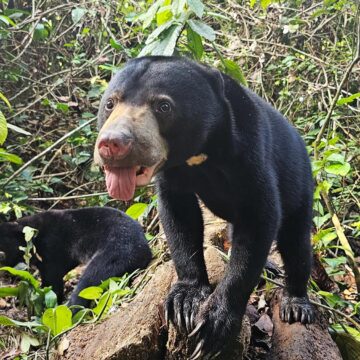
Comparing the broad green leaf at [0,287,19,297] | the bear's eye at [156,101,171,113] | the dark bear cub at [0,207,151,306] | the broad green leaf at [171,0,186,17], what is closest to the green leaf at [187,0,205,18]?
the broad green leaf at [171,0,186,17]

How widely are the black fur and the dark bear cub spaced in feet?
10.1

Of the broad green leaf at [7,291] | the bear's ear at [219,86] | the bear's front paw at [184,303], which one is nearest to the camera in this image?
the bear's front paw at [184,303]

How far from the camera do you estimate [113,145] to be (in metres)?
2.25

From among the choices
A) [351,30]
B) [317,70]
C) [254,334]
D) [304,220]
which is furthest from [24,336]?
[351,30]

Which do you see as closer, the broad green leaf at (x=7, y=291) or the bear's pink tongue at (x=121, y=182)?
the bear's pink tongue at (x=121, y=182)

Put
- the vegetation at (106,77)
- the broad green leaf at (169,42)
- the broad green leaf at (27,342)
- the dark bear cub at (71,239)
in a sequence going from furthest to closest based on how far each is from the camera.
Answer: the vegetation at (106,77)
the dark bear cub at (71,239)
the broad green leaf at (27,342)
the broad green leaf at (169,42)

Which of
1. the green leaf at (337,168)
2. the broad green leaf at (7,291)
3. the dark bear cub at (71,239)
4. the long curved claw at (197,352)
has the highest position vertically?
the green leaf at (337,168)

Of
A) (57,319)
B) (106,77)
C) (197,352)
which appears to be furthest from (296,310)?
(106,77)

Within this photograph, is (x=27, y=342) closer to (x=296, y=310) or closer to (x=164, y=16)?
(x=296, y=310)

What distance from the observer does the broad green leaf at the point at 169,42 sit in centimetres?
325

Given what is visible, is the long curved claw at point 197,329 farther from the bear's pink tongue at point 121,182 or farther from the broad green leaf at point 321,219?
the broad green leaf at point 321,219

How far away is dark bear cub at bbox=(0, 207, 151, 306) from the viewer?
628 centimetres

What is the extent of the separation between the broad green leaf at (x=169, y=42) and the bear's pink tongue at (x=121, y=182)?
3.58ft

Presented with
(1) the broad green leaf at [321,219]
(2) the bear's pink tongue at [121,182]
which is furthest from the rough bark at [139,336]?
(1) the broad green leaf at [321,219]
